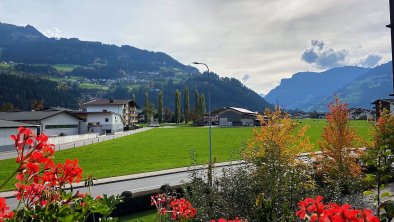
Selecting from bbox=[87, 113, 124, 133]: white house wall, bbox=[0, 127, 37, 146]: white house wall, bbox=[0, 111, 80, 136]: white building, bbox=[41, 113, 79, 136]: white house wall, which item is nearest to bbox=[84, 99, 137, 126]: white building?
bbox=[87, 113, 124, 133]: white house wall

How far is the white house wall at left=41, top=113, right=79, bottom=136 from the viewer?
215 feet

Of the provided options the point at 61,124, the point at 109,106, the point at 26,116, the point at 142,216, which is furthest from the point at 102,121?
the point at 142,216

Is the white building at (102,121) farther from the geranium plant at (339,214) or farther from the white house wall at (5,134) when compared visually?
the geranium plant at (339,214)

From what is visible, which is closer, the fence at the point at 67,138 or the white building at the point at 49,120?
the fence at the point at 67,138

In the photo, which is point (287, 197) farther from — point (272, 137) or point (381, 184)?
point (272, 137)

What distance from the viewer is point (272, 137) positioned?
67.7 feet

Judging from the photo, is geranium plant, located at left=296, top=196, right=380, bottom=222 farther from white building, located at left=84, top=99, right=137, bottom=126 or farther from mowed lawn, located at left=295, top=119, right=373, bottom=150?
white building, located at left=84, top=99, right=137, bottom=126

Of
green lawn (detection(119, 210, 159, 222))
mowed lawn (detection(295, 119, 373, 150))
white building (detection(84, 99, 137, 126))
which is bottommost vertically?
green lawn (detection(119, 210, 159, 222))

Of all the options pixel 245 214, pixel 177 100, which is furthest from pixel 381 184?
pixel 177 100

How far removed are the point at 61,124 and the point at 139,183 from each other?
4907 centimetres

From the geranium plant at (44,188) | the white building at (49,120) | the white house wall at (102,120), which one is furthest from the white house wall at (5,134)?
the geranium plant at (44,188)

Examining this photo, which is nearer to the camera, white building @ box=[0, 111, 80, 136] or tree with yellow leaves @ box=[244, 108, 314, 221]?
tree with yellow leaves @ box=[244, 108, 314, 221]

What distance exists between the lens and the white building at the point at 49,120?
63522mm

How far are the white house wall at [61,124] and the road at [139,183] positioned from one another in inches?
1538
